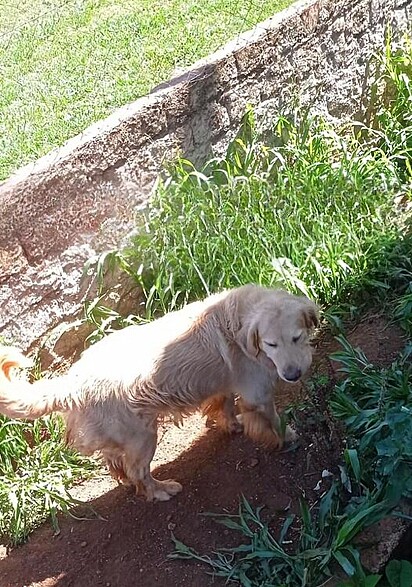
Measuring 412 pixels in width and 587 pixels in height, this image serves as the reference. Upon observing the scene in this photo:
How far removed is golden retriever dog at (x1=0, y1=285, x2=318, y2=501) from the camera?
3.69 metres

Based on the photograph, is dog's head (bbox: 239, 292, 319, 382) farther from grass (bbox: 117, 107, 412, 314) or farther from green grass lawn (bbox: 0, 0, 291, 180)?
green grass lawn (bbox: 0, 0, 291, 180)

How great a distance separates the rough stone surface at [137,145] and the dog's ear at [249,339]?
1301 mm

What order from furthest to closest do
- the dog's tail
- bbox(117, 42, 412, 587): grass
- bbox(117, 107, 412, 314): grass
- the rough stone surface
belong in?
bbox(117, 107, 412, 314): grass, the rough stone surface, the dog's tail, bbox(117, 42, 412, 587): grass

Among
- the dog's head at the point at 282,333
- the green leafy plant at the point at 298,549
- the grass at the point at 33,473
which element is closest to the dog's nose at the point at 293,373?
the dog's head at the point at 282,333

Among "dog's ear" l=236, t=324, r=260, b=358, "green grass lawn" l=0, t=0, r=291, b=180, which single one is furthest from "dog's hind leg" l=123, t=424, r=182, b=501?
"green grass lawn" l=0, t=0, r=291, b=180

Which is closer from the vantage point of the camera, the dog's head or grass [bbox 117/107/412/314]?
the dog's head

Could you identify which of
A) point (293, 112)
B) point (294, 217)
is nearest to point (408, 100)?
point (293, 112)

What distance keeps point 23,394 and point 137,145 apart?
1.87 metres

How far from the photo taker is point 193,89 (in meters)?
5.15

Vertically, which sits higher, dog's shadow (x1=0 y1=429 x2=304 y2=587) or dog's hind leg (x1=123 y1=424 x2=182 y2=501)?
dog's hind leg (x1=123 y1=424 x2=182 y2=501)

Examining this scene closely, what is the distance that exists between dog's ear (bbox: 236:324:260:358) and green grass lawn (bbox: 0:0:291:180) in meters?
1.94

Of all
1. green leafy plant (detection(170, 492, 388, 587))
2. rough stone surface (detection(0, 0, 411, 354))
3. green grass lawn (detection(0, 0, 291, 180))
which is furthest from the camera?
green grass lawn (detection(0, 0, 291, 180))

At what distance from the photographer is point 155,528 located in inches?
156

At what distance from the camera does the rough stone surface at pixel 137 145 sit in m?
4.44
